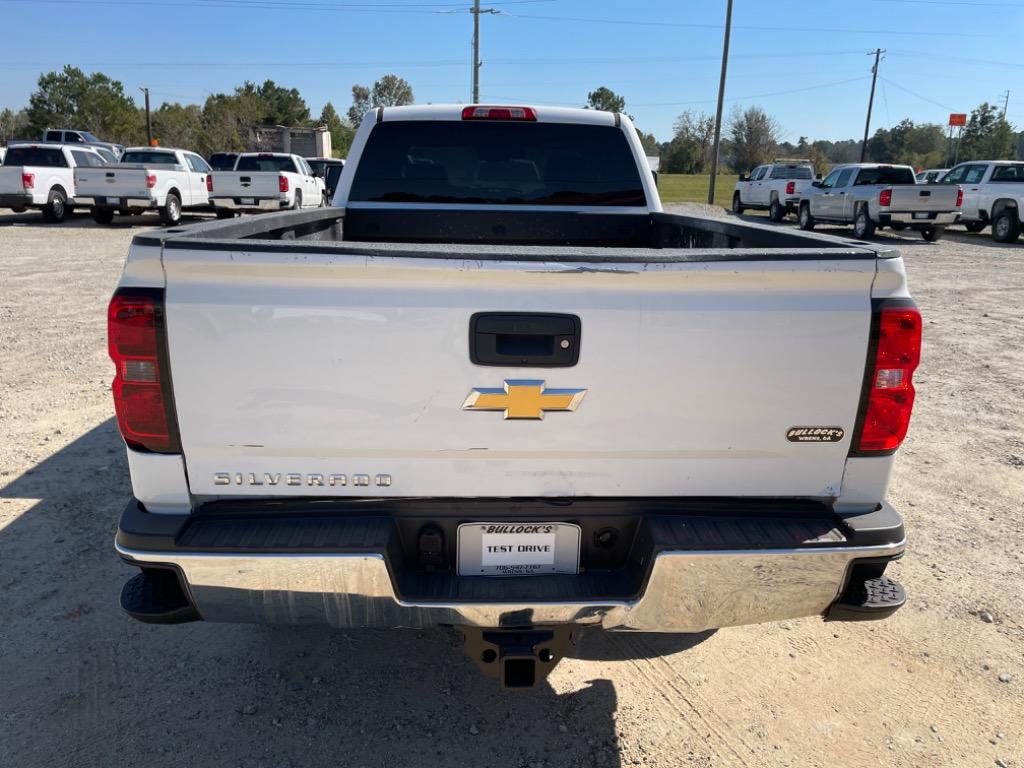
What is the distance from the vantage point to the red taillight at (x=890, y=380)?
2154 millimetres

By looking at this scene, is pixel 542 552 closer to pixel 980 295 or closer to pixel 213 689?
pixel 213 689

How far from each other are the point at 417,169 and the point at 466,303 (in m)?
2.90

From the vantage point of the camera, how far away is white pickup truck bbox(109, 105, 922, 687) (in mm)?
2064

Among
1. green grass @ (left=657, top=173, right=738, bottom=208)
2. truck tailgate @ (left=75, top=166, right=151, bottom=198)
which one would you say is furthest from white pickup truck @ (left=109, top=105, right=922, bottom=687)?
green grass @ (left=657, top=173, right=738, bottom=208)

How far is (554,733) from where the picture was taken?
8.91ft

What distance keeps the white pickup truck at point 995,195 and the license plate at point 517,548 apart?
880 inches

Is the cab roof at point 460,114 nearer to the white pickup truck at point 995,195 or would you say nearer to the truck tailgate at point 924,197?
the truck tailgate at point 924,197

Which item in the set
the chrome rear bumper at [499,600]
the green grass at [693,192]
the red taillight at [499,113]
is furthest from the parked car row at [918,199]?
the chrome rear bumper at [499,600]

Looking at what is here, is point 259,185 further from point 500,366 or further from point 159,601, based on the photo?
point 500,366

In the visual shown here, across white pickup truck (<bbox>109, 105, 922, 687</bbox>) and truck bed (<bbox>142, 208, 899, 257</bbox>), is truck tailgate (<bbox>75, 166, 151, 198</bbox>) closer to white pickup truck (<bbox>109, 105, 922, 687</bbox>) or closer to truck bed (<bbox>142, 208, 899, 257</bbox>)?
truck bed (<bbox>142, 208, 899, 257</bbox>)

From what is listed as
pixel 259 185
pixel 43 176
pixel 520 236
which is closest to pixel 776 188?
pixel 259 185

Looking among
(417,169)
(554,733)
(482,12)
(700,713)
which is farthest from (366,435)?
(482,12)

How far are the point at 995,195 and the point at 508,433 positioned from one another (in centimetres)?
2312

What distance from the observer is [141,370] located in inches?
82.7
